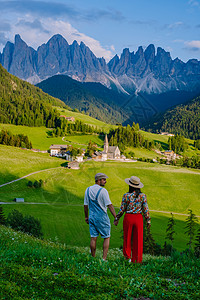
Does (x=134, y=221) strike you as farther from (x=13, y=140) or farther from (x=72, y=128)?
(x=72, y=128)

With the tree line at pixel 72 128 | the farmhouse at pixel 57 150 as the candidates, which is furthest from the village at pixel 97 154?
the tree line at pixel 72 128

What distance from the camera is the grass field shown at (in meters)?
50.9

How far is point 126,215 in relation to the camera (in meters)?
9.59

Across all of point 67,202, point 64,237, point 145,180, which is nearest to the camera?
point 64,237

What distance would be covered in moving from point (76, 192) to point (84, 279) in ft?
232

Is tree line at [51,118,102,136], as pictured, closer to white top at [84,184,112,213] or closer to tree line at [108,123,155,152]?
tree line at [108,123,155,152]

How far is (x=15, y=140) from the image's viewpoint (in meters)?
121

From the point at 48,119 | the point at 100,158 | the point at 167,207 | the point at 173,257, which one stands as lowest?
the point at 167,207

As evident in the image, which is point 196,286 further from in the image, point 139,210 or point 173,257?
point 139,210

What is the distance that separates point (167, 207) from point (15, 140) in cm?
8239

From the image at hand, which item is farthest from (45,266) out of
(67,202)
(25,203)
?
(67,202)

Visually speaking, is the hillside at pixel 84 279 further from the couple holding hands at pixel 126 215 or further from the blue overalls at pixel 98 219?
the blue overalls at pixel 98 219

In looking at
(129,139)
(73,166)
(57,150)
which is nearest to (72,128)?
(129,139)

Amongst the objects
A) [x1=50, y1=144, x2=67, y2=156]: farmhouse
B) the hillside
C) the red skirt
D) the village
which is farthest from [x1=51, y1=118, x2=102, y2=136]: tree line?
the hillside
